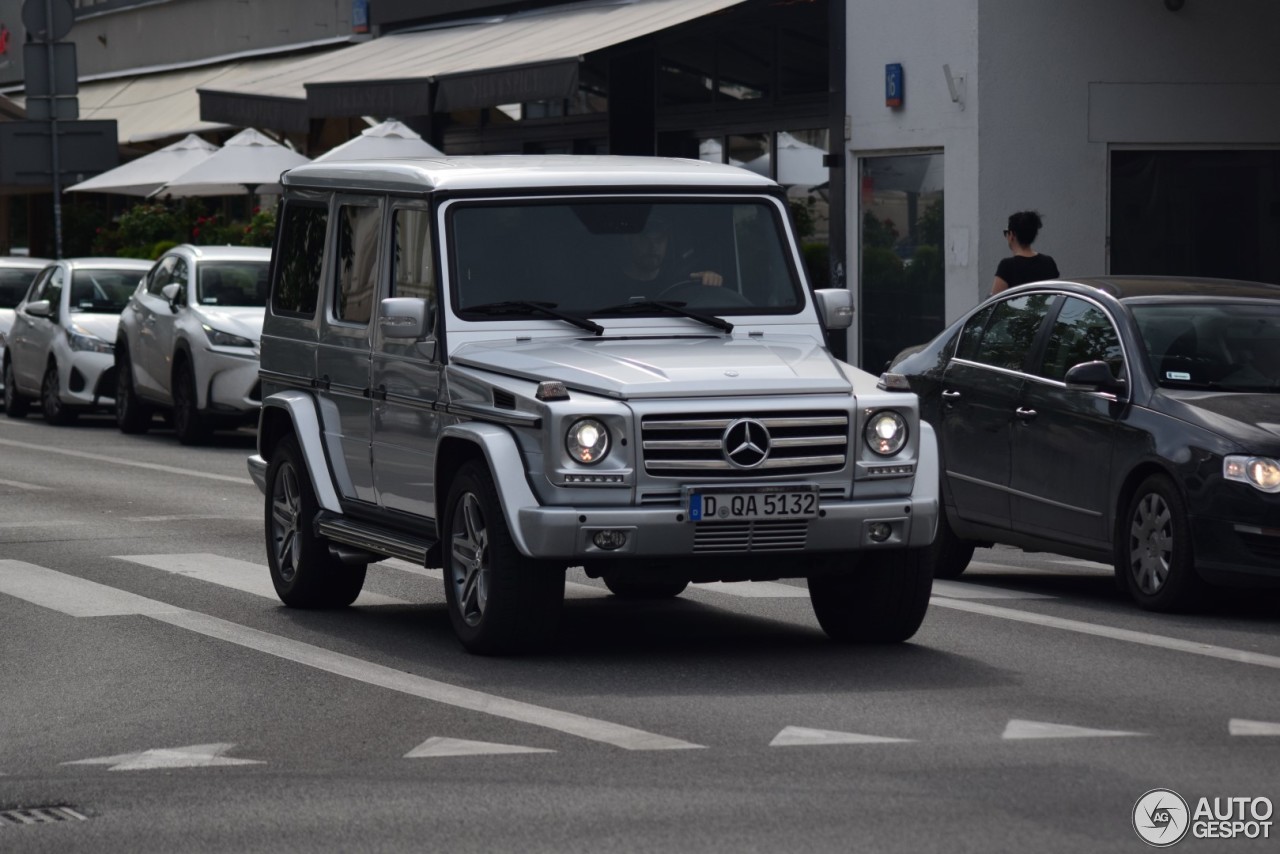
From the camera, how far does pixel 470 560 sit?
374 inches

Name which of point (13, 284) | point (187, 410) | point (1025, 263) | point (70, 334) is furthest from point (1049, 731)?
point (13, 284)

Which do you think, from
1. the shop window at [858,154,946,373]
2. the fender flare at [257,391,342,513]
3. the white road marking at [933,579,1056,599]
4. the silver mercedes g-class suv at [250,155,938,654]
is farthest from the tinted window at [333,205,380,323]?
the shop window at [858,154,946,373]

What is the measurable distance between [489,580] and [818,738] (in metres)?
1.93

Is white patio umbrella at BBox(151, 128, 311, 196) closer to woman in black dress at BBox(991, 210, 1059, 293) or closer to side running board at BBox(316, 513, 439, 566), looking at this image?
woman in black dress at BBox(991, 210, 1059, 293)

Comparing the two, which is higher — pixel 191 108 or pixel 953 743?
pixel 191 108

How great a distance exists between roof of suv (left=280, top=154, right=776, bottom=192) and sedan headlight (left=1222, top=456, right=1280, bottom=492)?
7.57 feet

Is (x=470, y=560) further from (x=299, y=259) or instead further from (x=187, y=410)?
(x=187, y=410)

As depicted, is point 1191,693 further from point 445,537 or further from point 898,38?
point 898,38

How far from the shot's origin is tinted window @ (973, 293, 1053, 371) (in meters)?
12.3

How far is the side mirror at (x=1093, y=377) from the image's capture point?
36.8 feet

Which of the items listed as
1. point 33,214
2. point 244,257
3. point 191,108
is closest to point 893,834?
point 244,257

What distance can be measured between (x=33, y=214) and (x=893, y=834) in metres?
50.7

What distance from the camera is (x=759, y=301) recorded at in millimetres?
10438

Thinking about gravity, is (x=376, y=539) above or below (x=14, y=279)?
below
